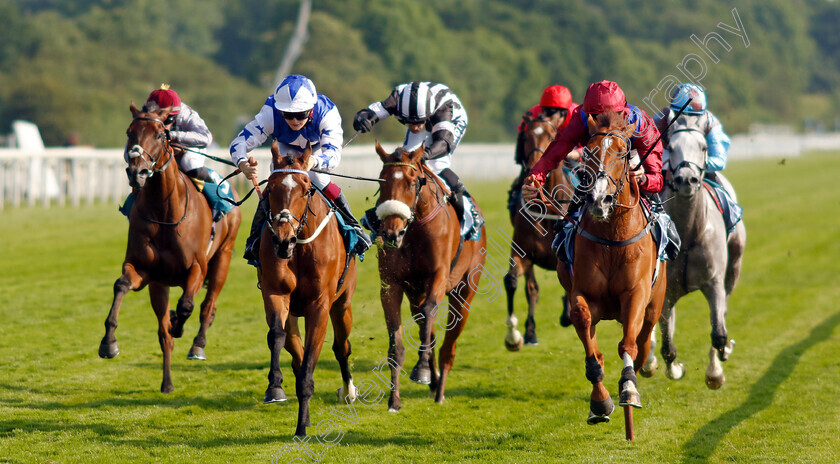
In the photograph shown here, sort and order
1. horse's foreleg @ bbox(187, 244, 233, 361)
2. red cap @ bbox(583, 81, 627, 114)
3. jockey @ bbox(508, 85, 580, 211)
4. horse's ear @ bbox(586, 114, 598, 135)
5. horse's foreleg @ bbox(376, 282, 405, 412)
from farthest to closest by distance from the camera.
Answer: jockey @ bbox(508, 85, 580, 211)
horse's foreleg @ bbox(187, 244, 233, 361)
horse's foreleg @ bbox(376, 282, 405, 412)
red cap @ bbox(583, 81, 627, 114)
horse's ear @ bbox(586, 114, 598, 135)

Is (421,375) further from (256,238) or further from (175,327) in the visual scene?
(175,327)

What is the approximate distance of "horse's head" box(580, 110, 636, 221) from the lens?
16.5 feet

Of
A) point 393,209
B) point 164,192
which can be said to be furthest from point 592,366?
point 164,192

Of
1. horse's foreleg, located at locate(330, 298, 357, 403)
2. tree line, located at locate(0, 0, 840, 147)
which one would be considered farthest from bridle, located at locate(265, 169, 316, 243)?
tree line, located at locate(0, 0, 840, 147)

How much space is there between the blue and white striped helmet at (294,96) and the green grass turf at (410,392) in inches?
77.3

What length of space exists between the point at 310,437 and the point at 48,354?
3.32 meters

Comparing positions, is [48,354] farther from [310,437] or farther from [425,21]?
[425,21]

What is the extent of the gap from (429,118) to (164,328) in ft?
7.86

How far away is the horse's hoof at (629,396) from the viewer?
5.25m

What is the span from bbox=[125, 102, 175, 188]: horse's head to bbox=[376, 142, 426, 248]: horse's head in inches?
61.4

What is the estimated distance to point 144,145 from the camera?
6469mm

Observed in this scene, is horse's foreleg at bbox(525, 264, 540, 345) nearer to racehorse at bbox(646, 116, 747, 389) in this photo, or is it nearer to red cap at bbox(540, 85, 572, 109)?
red cap at bbox(540, 85, 572, 109)

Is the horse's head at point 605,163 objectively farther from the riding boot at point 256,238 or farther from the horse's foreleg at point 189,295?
the horse's foreleg at point 189,295

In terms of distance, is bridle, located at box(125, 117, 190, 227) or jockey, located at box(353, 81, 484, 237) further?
jockey, located at box(353, 81, 484, 237)
